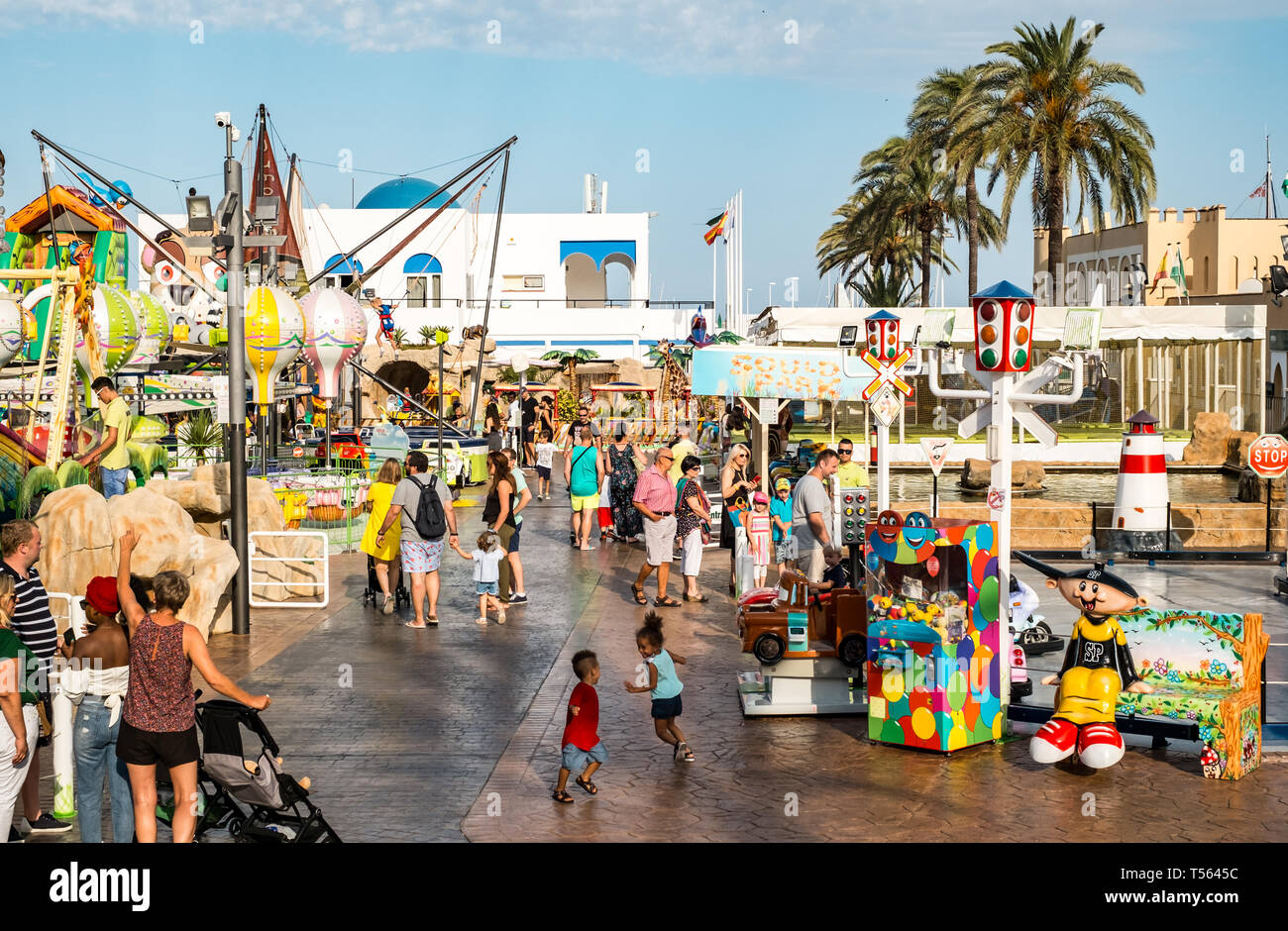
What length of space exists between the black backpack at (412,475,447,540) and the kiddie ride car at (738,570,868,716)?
399 cm

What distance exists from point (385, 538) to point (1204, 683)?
26.7 feet

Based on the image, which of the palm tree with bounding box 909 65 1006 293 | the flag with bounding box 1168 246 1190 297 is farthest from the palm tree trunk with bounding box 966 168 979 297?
the flag with bounding box 1168 246 1190 297

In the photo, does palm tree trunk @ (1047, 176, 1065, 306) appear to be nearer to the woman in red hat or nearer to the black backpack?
the black backpack

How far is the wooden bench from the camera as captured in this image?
8.25m

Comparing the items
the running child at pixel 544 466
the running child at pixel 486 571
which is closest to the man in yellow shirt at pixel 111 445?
the running child at pixel 486 571

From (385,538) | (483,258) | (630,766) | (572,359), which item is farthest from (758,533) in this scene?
(483,258)

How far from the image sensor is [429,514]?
43.1 ft

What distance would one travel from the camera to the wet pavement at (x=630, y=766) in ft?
24.5

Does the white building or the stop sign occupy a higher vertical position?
the white building

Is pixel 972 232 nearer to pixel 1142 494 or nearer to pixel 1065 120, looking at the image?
pixel 1065 120

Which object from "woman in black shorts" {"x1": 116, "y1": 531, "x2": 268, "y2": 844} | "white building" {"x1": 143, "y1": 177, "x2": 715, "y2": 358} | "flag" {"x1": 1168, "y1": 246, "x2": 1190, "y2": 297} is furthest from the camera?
"white building" {"x1": 143, "y1": 177, "x2": 715, "y2": 358}

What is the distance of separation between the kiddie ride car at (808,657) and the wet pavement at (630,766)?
13cm

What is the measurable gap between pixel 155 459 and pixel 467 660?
A: 8.17m
